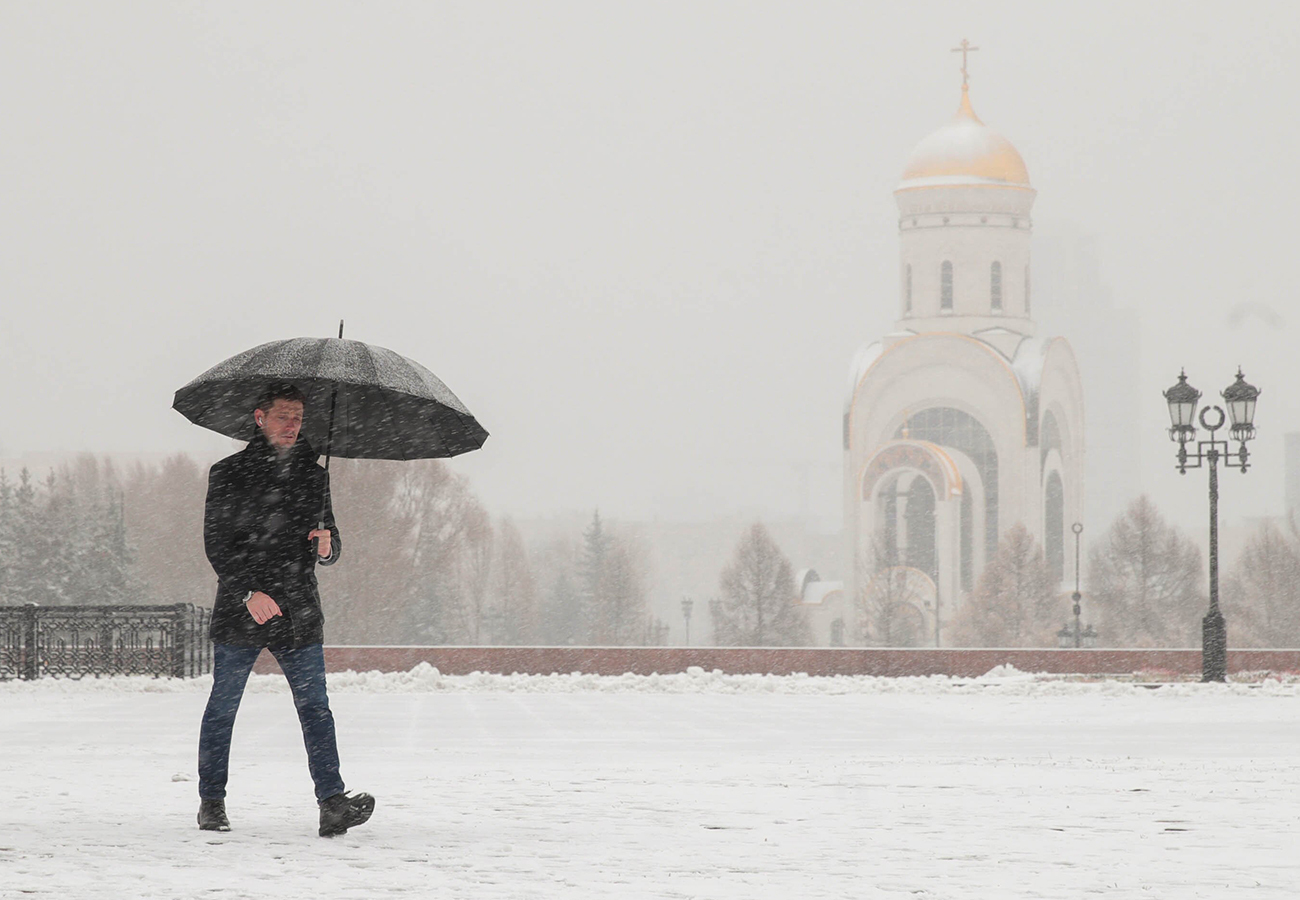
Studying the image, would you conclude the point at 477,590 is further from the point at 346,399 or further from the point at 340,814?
the point at 340,814

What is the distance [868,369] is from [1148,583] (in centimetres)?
1907

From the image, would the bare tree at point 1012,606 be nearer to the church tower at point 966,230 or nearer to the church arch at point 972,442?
the church arch at point 972,442

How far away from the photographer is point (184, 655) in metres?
→ 21.1

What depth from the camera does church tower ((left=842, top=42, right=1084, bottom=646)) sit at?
79.3 metres

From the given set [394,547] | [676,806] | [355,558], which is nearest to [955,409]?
[394,547]

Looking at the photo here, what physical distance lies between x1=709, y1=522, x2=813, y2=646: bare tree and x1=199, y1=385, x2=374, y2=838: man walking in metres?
64.1

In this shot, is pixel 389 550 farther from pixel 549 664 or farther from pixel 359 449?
pixel 359 449

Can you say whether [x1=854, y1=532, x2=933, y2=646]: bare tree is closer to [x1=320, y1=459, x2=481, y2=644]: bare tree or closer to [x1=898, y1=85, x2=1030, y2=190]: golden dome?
[x1=898, y1=85, x2=1030, y2=190]: golden dome

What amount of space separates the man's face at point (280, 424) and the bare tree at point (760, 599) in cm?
6401

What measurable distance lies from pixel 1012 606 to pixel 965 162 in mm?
25021

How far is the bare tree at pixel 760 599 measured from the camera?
71875 mm

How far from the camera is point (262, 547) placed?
271 inches

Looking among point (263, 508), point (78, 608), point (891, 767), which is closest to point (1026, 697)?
point (891, 767)

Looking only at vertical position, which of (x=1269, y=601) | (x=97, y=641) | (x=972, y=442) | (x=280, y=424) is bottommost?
(x=97, y=641)
